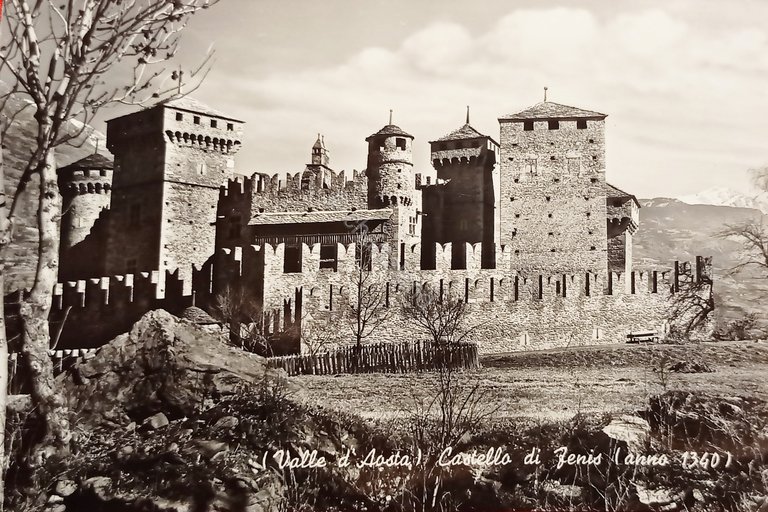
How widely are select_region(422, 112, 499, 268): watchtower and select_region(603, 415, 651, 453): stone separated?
30.3 ft

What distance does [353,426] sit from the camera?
17.6 ft

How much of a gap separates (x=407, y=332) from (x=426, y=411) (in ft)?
3.38

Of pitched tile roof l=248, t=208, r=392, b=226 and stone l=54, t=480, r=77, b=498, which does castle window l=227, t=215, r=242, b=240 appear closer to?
pitched tile roof l=248, t=208, r=392, b=226

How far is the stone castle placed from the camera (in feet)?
22.9

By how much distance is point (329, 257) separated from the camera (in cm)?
859

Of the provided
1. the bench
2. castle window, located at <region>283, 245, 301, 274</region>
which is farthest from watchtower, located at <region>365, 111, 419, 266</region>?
the bench

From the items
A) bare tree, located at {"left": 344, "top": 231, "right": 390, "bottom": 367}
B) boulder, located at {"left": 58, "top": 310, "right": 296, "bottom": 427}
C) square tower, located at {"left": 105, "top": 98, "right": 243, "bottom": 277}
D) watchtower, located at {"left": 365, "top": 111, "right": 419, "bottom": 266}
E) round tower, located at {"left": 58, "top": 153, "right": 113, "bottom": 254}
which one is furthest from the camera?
watchtower, located at {"left": 365, "top": 111, "right": 419, "bottom": 266}

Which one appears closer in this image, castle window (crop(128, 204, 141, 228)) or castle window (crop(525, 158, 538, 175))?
castle window (crop(128, 204, 141, 228))

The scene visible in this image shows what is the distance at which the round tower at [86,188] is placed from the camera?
880 cm

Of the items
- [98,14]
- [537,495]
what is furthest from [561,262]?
[98,14]

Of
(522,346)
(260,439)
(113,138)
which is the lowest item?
(260,439)

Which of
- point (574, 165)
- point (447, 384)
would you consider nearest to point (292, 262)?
point (447, 384)

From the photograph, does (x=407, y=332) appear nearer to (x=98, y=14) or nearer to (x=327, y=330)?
(x=327, y=330)

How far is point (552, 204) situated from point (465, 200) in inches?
91.4
